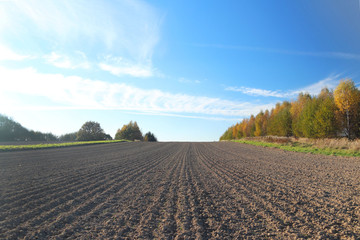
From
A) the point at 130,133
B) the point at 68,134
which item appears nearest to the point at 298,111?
the point at 130,133

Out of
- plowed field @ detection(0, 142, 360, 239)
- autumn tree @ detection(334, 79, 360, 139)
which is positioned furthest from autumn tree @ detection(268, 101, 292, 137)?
plowed field @ detection(0, 142, 360, 239)

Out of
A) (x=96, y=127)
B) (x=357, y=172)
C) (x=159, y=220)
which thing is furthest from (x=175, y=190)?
(x=96, y=127)

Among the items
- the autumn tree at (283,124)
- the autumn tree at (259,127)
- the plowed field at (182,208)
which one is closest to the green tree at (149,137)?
the autumn tree at (259,127)

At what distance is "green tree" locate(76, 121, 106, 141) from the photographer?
79.9 meters

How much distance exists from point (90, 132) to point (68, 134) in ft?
80.5

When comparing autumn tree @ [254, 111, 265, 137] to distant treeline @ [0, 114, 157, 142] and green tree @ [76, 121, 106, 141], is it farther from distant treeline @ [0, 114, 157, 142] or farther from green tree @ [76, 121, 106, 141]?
green tree @ [76, 121, 106, 141]

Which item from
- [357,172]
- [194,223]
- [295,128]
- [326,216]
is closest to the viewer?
[194,223]

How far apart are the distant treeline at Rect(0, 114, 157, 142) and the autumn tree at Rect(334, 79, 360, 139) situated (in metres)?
71.8

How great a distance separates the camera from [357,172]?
31.5 ft

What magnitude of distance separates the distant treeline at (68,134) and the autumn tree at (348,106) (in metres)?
71.8

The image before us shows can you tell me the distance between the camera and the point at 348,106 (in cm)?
3109

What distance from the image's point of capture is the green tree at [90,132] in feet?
262

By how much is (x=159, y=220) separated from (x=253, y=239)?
211 cm

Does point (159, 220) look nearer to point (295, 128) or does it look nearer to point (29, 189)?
point (29, 189)
